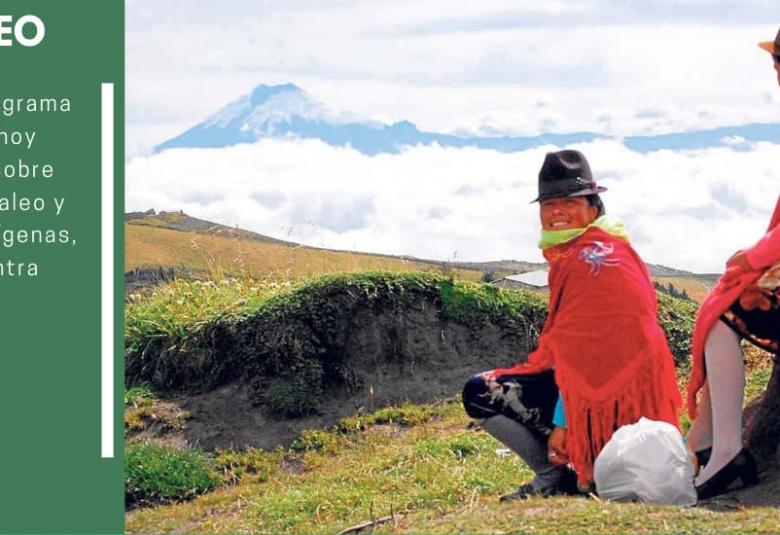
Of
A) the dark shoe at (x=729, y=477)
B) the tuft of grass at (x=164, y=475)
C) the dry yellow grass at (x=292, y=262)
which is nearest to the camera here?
the dark shoe at (x=729, y=477)

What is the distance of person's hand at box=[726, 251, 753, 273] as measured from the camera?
7.41 metres

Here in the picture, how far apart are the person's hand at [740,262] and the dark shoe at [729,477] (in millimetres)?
1042

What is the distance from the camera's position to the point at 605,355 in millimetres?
7684

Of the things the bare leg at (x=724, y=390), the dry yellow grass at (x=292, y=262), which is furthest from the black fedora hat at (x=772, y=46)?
the dry yellow grass at (x=292, y=262)

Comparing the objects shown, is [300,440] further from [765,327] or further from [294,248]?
[765,327]

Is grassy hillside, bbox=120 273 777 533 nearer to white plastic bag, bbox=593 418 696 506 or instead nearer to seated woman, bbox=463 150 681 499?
white plastic bag, bbox=593 418 696 506

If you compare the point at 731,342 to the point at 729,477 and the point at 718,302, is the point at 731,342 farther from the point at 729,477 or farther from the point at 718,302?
the point at 729,477

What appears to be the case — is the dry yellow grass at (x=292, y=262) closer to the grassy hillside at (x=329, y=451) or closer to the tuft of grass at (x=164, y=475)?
the grassy hillside at (x=329, y=451)

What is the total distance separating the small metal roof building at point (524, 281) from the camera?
14711 millimetres

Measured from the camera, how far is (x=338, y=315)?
13.4 metres

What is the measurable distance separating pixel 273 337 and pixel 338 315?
724 mm

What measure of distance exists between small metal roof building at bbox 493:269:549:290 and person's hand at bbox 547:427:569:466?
263 inches

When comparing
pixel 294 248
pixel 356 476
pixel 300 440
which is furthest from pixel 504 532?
pixel 294 248

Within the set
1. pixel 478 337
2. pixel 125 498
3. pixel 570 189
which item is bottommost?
pixel 125 498
